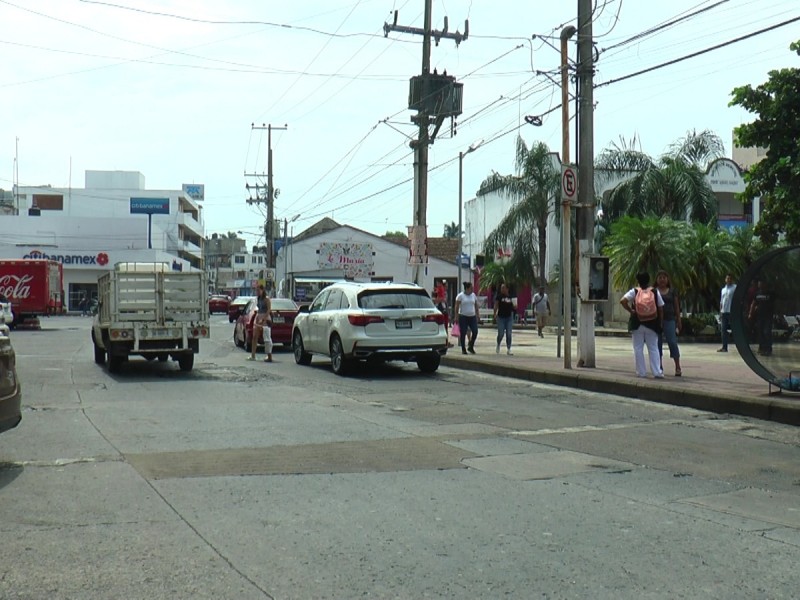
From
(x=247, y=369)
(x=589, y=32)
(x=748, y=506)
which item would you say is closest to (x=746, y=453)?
(x=748, y=506)

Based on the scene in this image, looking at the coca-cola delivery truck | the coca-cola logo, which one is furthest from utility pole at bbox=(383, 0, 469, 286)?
the coca-cola logo

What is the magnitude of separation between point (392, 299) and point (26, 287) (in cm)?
2947

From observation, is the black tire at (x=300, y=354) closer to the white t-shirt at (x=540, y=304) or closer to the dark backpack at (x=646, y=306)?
the dark backpack at (x=646, y=306)

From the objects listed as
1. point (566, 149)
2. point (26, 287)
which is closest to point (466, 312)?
A: point (566, 149)

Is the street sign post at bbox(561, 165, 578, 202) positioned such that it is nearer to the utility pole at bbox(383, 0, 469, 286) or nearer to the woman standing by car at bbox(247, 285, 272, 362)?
the woman standing by car at bbox(247, 285, 272, 362)

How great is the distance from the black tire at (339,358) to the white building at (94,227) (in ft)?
168

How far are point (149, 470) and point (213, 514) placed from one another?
1.72 m

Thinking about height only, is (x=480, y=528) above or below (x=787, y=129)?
below

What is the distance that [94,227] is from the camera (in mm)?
68500

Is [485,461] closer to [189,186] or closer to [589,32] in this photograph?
[589,32]

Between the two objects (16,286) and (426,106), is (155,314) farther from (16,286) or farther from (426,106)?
(16,286)

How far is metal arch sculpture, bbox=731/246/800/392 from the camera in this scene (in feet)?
35.9

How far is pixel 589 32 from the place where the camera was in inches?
631

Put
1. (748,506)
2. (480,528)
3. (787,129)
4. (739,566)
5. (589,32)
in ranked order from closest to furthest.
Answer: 1. (739,566)
2. (480,528)
3. (748,506)
4. (589,32)
5. (787,129)
